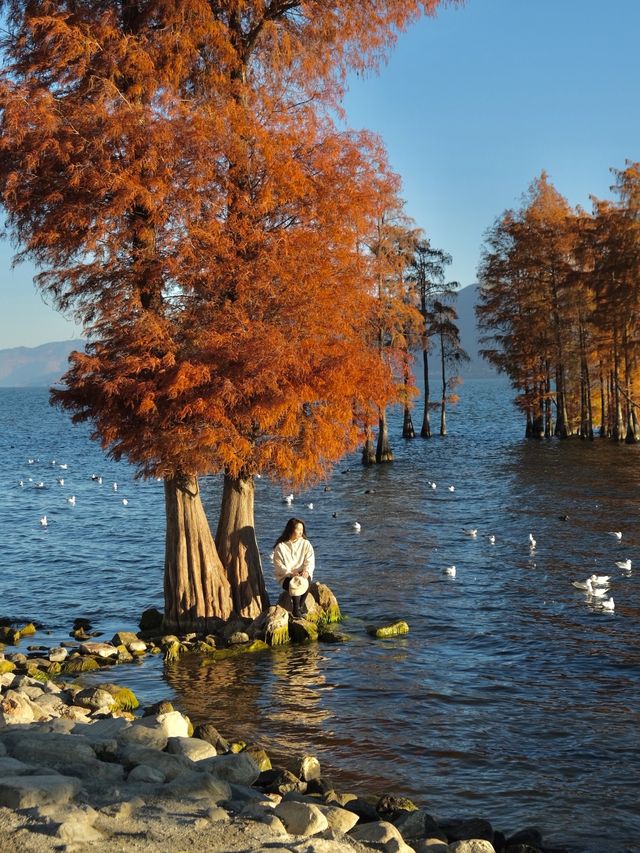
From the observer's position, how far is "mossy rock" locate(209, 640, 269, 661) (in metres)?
16.5

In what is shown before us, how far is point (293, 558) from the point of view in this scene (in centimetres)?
1847

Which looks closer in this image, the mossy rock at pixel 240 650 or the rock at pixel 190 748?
the rock at pixel 190 748

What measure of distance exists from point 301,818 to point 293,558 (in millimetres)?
10262

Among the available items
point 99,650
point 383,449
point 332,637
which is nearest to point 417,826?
point 332,637

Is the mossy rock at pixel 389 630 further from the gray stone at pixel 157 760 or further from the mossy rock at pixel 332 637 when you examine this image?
the gray stone at pixel 157 760

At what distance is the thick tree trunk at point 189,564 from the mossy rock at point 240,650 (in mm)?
1119

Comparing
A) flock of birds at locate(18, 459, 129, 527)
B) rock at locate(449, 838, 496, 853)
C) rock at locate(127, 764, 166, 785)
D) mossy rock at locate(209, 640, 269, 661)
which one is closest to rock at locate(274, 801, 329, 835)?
rock at locate(449, 838, 496, 853)

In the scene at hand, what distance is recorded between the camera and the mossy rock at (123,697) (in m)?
13.7

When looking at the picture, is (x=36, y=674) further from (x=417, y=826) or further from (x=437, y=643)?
(x=417, y=826)

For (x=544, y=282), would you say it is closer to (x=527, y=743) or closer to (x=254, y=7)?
(x=254, y=7)

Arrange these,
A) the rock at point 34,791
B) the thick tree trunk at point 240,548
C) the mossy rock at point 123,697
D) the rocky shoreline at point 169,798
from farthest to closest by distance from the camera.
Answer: the thick tree trunk at point 240,548
the mossy rock at point 123,697
the rock at point 34,791
the rocky shoreline at point 169,798

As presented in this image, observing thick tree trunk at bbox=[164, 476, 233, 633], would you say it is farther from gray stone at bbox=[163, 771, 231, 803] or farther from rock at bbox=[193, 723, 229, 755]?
gray stone at bbox=[163, 771, 231, 803]

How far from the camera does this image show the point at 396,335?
47.0m

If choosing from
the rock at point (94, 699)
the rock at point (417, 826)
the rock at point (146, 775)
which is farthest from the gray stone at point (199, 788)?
the rock at point (94, 699)
